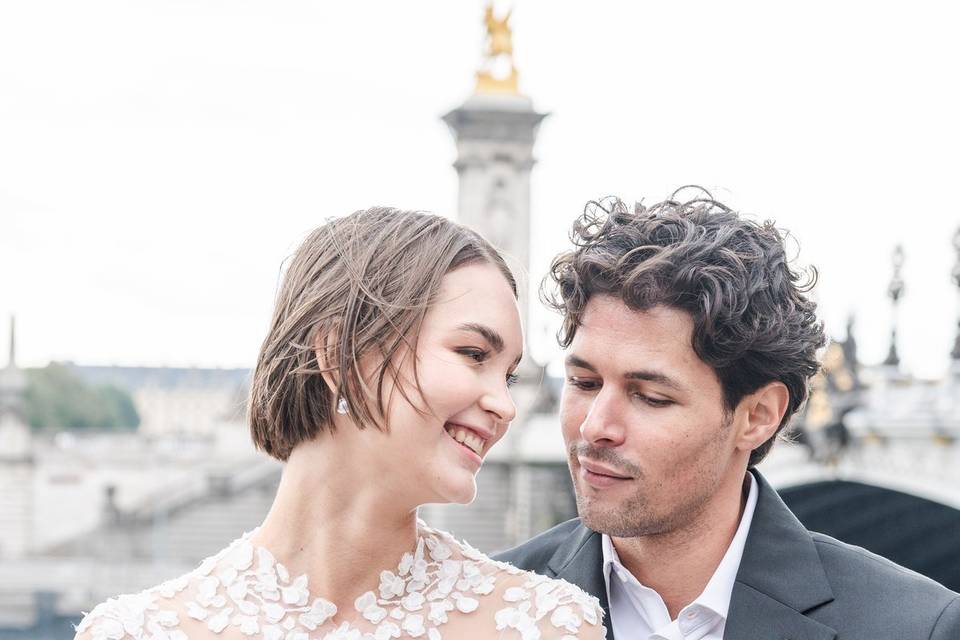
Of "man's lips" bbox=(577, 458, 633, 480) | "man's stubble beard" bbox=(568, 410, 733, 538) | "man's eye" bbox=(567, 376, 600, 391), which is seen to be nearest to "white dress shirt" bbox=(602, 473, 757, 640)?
"man's stubble beard" bbox=(568, 410, 733, 538)

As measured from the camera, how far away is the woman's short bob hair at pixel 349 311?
3309 mm

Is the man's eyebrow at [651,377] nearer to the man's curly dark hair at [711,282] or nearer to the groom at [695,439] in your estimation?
the groom at [695,439]

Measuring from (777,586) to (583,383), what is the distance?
75cm

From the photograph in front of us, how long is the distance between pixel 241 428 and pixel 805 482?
56.4ft

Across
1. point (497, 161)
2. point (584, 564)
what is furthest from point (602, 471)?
point (497, 161)

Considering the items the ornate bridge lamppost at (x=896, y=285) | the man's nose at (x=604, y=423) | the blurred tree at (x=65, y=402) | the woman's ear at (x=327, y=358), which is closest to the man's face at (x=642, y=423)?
the man's nose at (x=604, y=423)

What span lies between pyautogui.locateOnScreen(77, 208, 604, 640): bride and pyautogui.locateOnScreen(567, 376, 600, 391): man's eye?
62 cm

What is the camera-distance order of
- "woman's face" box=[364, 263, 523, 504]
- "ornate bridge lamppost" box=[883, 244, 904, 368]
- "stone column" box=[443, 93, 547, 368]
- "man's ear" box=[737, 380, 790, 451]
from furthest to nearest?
A: "stone column" box=[443, 93, 547, 368] < "ornate bridge lamppost" box=[883, 244, 904, 368] < "man's ear" box=[737, 380, 790, 451] < "woman's face" box=[364, 263, 523, 504]

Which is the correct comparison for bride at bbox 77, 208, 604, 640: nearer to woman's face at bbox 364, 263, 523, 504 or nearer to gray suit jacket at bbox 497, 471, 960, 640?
woman's face at bbox 364, 263, 523, 504

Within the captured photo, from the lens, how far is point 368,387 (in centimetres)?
331

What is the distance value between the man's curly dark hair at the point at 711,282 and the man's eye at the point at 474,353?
0.78m

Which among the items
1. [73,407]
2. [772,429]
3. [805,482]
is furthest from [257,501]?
[73,407]

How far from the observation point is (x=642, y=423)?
4.00 m

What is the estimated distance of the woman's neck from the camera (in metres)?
3.45
